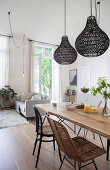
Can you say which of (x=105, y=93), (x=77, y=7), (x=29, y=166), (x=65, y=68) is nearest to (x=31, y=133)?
(x=29, y=166)

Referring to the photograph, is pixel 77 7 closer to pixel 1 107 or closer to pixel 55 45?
pixel 55 45

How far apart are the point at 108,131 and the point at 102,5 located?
3710 mm

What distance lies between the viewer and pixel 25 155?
2.15 m

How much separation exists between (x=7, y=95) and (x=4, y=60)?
163 cm

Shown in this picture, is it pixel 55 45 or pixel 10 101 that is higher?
pixel 55 45

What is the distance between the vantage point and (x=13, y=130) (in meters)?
3.29

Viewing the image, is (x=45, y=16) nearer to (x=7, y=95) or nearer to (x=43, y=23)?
(x=43, y=23)

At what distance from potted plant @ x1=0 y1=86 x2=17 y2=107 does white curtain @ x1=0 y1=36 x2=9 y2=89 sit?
0.35 meters

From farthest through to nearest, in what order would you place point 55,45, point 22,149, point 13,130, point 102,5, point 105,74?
point 55,45 < point 105,74 < point 102,5 < point 13,130 < point 22,149

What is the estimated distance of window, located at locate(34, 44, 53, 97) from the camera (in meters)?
6.61

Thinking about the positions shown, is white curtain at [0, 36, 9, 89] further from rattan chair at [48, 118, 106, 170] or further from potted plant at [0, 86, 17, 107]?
rattan chair at [48, 118, 106, 170]

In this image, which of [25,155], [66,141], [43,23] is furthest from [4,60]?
[66,141]

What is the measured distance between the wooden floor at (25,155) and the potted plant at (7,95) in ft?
8.63

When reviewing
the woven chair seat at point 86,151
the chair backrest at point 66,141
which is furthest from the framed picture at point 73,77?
the chair backrest at point 66,141
